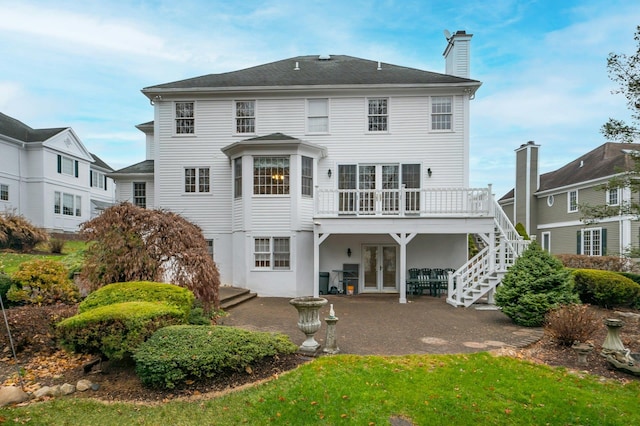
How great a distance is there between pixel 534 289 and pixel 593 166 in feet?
65.4

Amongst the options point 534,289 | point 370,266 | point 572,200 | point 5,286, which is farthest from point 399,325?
point 572,200

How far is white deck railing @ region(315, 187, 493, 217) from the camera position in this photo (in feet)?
40.0

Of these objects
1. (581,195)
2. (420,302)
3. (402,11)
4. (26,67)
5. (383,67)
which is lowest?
(420,302)

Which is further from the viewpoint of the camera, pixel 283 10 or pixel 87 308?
pixel 283 10

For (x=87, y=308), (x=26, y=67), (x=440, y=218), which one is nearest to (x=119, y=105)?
(x=26, y=67)

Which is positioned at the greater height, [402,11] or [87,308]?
[402,11]

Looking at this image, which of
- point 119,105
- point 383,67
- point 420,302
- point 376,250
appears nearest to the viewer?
point 420,302

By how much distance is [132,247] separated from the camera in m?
8.71

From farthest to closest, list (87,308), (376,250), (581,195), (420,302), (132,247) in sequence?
(581,195), (376,250), (420,302), (132,247), (87,308)

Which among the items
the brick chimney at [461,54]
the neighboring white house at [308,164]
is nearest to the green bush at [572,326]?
the neighboring white house at [308,164]

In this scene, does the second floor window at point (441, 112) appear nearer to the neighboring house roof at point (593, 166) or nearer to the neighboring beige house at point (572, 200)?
the neighboring beige house at point (572, 200)

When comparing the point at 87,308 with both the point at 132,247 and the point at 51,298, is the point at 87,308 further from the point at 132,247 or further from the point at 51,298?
the point at 51,298

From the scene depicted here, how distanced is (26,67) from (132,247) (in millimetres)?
9505

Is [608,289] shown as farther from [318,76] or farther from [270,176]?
[318,76]
